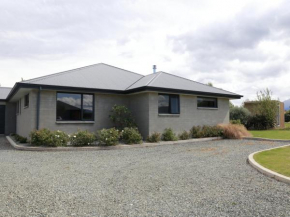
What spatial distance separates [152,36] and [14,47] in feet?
29.4

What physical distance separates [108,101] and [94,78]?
1987 millimetres

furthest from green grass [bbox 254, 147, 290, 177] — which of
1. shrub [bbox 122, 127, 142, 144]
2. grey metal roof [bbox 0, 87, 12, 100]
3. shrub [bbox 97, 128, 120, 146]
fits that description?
grey metal roof [bbox 0, 87, 12, 100]

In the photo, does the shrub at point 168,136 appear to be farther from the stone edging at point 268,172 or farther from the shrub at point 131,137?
the stone edging at point 268,172

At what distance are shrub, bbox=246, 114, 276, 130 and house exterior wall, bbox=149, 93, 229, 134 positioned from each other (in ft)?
28.9

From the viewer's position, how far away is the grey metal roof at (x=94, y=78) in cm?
1381

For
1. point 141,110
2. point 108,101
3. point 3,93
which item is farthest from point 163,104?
point 3,93

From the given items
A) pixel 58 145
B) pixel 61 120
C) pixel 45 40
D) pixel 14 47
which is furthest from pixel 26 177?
pixel 14 47

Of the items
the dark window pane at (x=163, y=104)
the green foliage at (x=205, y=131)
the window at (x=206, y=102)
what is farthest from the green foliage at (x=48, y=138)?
the window at (x=206, y=102)

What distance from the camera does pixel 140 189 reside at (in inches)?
206

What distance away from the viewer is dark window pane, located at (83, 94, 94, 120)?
47.2ft

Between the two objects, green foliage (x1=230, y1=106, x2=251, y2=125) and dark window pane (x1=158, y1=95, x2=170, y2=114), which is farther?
green foliage (x1=230, y1=106, x2=251, y2=125)

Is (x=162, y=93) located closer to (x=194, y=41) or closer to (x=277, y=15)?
(x=194, y=41)

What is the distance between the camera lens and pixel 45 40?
13625 millimetres

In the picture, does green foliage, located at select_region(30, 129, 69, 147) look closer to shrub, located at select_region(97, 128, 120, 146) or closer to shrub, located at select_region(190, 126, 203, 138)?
shrub, located at select_region(97, 128, 120, 146)
